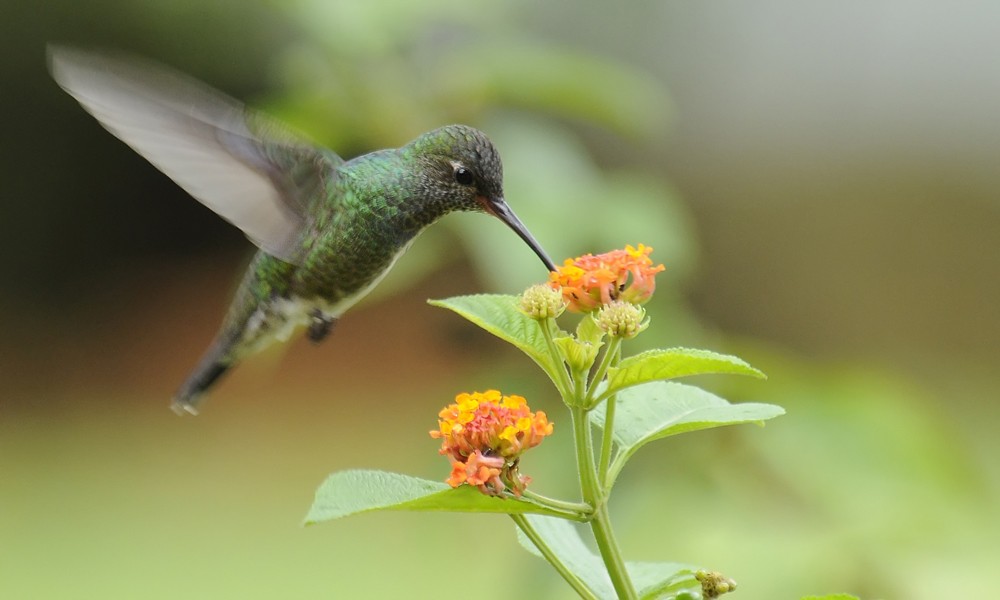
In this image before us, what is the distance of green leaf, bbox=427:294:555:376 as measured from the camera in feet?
2.81

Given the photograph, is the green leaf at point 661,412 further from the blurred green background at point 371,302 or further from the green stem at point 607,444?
the blurred green background at point 371,302

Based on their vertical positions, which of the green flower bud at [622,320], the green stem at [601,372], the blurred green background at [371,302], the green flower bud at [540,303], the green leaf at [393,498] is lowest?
the green leaf at [393,498]

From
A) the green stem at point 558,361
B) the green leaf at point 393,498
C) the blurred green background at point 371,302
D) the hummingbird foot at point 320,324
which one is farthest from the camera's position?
the blurred green background at point 371,302

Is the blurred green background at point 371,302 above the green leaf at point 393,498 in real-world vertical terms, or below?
above

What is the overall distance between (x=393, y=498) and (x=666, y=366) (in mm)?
224

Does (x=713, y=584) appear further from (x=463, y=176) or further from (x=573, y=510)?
(x=463, y=176)

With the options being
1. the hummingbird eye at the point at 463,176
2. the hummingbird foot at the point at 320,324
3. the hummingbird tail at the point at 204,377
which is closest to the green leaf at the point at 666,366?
the hummingbird eye at the point at 463,176

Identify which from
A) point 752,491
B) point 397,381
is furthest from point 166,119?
point 397,381

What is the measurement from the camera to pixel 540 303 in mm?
838

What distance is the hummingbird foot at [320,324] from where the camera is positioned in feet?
4.65

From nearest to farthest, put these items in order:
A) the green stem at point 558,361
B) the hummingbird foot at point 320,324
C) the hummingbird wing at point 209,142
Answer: the green stem at point 558,361
the hummingbird wing at point 209,142
the hummingbird foot at point 320,324

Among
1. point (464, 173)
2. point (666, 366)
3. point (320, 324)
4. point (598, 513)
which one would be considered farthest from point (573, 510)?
point (320, 324)

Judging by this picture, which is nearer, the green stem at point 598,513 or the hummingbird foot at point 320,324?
the green stem at point 598,513

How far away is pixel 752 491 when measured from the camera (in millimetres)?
1801
